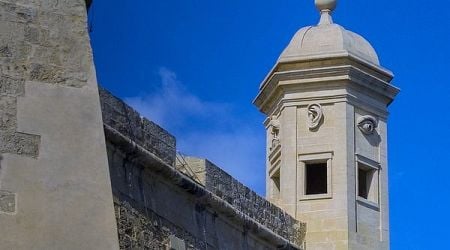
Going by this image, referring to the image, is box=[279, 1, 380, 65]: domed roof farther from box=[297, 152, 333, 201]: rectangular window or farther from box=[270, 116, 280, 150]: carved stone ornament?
box=[297, 152, 333, 201]: rectangular window

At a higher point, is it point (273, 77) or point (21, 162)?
point (273, 77)

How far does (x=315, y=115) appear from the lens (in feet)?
50.3

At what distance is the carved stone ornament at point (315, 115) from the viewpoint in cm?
1530

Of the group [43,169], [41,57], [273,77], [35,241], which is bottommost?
[35,241]

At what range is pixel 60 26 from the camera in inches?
260

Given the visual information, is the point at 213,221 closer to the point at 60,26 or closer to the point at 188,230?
the point at 188,230

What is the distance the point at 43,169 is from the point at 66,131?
0.25 m

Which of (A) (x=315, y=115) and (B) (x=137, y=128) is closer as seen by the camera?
(B) (x=137, y=128)

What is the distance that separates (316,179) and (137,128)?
527cm

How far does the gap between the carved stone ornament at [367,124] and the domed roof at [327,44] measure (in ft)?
2.29

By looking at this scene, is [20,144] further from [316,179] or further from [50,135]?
[316,179]

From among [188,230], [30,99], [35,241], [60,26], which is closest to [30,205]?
[35,241]

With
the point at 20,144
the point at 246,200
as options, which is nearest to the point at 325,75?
the point at 246,200

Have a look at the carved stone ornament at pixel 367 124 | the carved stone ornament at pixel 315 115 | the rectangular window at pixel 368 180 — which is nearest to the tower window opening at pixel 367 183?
the rectangular window at pixel 368 180
